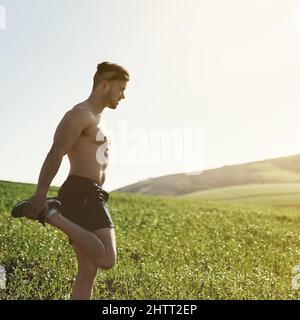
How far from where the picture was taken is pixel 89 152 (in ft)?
20.9

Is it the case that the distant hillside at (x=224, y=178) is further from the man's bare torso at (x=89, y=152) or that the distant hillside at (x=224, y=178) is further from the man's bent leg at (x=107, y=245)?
the man's bent leg at (x=107, y=245)

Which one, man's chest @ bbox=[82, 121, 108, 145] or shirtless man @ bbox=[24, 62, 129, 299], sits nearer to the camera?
shirtless man @ bbox=[24, 62, 129, 299]

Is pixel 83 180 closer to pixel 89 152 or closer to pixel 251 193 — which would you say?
pixel 89 152

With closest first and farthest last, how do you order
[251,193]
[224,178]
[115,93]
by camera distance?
1. [115,93]
2. [251,193]
3. [224,178]

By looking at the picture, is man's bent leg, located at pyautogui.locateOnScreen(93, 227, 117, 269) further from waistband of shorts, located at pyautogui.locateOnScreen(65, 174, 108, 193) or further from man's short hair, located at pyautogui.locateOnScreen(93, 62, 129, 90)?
man's short hair, located at pyautogui.locateOnScreen(93, 62, 129, 90)

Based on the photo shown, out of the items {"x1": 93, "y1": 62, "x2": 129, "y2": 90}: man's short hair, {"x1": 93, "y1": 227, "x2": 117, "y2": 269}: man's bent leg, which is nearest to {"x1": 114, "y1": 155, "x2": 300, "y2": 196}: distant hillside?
Answer: {"x1": 93, "y1": 62, "x2": 129, "y2": 90}: man's short hair

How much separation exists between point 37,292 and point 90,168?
9.14 feet

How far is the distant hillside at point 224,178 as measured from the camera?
8375cm

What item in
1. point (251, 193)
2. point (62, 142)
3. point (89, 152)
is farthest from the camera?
point (251, 193)

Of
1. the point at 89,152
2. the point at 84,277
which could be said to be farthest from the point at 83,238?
the point at 89,152

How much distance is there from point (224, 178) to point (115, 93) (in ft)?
260

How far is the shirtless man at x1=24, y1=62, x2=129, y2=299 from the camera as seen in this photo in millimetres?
6086

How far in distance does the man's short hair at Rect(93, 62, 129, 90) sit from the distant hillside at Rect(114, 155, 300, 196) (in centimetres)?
7616

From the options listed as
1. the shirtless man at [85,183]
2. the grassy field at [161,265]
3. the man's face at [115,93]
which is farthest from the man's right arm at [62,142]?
the grassy field at [161,265]
